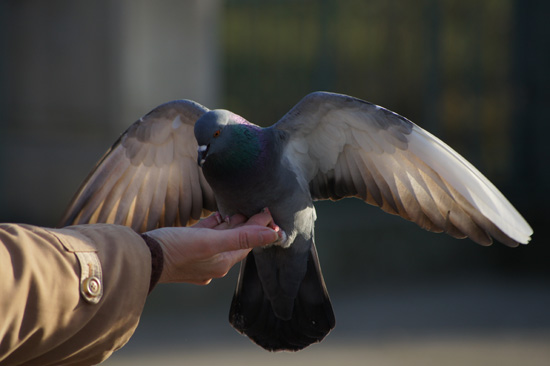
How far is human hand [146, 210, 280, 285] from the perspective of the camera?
250cm

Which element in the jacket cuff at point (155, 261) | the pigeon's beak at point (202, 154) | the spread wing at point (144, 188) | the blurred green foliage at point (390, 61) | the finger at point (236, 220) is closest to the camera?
the jacket cuff at point (155, 261)

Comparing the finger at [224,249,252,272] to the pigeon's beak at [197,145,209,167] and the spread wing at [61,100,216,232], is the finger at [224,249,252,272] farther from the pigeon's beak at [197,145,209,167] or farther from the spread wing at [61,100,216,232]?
the spread wing at [61,100,216,232]

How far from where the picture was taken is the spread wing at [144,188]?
3.50 m

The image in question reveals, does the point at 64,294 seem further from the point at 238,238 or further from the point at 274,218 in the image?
the point at 274,218

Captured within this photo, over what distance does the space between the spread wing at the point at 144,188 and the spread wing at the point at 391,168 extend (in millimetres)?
574

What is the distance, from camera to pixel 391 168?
3.17 meters

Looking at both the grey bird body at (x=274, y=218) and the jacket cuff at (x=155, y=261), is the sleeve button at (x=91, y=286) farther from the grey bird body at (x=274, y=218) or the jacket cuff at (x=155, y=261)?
the grey bird body at (x=274, y=218)

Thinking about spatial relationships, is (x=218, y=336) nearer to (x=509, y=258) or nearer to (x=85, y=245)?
(x=509, y=258)

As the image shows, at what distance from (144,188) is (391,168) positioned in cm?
119

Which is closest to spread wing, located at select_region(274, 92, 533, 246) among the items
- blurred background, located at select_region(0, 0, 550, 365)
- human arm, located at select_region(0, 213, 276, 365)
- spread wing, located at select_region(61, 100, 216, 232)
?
spread wing, located at select_region(61, 100, 216, 232)

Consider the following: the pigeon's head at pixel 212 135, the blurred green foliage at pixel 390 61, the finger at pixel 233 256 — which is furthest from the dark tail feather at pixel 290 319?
the blurred green foliage at pixel 390 61

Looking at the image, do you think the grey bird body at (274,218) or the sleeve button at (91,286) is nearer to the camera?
the sleeve button at (91,286)

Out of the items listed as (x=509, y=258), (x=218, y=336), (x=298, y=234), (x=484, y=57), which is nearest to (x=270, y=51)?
(x=484, y=57)

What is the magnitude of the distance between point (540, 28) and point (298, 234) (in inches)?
268
